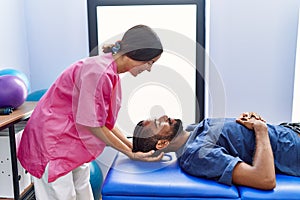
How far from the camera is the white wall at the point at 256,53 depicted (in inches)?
94.7

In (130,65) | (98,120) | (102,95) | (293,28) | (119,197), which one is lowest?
(119,197)

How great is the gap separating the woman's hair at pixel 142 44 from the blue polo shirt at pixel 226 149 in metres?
0.55

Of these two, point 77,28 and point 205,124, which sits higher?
point 77,28

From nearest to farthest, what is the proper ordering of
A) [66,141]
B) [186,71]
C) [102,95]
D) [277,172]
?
[102,95]
[66,141]
[277,172]
[186,71]

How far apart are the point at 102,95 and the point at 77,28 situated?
4.35ft

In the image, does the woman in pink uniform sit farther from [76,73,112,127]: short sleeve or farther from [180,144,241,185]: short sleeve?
[180,144,241,185]: short sleeve

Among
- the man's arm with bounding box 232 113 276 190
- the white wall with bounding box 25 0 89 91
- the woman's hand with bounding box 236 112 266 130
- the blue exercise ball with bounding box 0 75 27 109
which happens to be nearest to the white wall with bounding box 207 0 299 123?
the woman's hand with bounding box 236 112 266 130

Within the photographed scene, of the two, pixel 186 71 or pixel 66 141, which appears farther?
pixel 186 71

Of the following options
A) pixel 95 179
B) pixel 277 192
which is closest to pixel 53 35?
pixel 95 179

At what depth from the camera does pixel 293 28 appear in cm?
241

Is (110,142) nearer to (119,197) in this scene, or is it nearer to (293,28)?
(119,197)

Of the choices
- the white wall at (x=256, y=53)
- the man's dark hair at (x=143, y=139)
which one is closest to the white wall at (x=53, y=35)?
the white wall at (x=256, y=53)

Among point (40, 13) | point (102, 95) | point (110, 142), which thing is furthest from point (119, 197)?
point (40, 13)

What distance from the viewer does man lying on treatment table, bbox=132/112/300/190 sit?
1.46m
